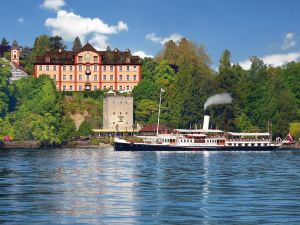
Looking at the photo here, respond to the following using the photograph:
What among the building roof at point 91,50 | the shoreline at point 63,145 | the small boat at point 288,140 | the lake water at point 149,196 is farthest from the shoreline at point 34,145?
the lake water at point 149,196

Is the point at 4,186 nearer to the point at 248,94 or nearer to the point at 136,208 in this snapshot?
the point at 136,208

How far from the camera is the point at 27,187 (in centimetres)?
6006

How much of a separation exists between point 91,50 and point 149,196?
132984 millimetres

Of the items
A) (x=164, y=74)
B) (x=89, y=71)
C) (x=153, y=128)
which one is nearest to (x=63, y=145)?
(x=153, y=128)

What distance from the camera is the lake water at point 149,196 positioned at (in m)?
43.3

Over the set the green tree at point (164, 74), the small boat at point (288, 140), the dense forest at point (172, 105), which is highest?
the green tree at point (164, 74)

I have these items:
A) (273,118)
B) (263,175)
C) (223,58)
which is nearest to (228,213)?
(263,175)

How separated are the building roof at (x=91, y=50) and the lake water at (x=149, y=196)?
10376cm

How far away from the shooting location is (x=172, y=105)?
16812 cm

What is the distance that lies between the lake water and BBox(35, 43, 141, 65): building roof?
4085 inches

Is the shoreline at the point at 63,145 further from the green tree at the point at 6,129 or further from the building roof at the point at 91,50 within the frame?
the building roof at the point at 91,50

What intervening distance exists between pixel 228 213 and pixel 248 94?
121747mm

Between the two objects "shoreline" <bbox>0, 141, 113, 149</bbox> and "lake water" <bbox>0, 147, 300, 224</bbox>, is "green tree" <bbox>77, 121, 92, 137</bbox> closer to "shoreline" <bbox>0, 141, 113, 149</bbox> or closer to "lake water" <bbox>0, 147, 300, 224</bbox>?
"shoreline" <bbox>0, 141, 113, 149</bbox>

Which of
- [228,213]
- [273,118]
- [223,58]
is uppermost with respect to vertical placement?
[223,58]
